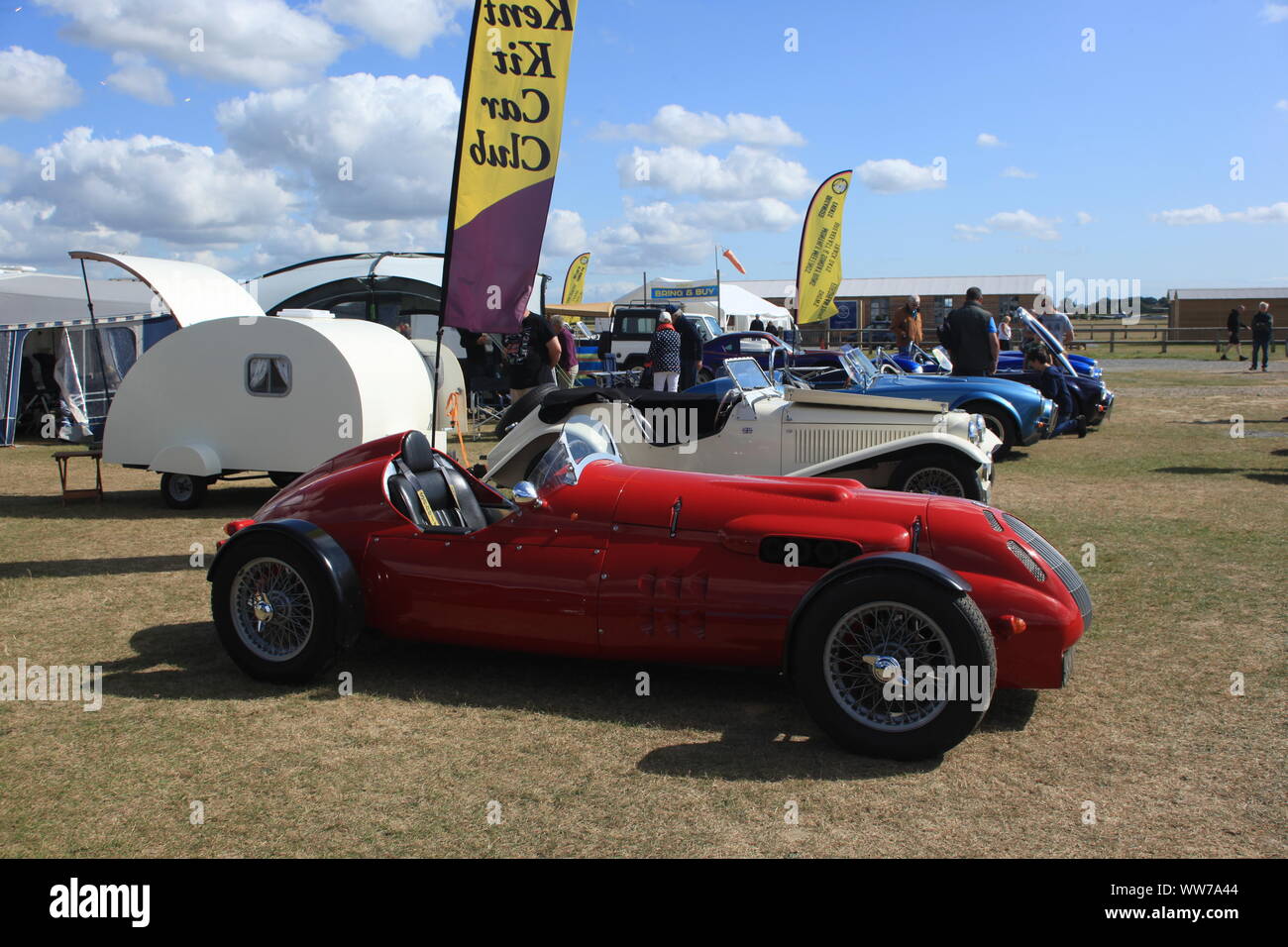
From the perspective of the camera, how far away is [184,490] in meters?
10.9

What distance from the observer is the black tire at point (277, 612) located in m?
5.05

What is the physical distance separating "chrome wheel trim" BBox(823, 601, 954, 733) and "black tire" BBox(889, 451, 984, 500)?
500 centimetres

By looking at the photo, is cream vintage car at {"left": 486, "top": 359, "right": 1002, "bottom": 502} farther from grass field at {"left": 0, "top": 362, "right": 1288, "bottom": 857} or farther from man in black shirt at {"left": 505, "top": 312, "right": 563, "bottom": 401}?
man in black shirt at {"left": 505, "top": 312, "right": 563, "bottom": 401}

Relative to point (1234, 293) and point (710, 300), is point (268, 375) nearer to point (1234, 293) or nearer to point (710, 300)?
point (710, 300)

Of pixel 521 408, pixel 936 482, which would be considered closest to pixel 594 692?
pixel 936 482

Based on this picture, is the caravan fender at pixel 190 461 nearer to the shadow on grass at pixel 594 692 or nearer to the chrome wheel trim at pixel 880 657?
the shadow on grass at pixel 594 692

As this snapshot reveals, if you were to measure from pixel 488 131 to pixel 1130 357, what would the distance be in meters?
34.6

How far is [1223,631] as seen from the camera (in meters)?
5.80

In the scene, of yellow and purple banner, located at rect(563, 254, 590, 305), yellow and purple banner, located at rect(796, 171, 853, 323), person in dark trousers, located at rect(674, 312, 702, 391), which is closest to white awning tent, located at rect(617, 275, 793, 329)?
yellow and purple banner, located at rect(563, 254, 590, 305)

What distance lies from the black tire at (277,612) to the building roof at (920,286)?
60939 mm

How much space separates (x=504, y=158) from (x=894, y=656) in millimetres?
6050

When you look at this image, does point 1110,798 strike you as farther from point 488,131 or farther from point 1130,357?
point 1130,357

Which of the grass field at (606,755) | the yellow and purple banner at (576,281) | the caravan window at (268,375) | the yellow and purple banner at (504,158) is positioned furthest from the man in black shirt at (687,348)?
the yellow and purple banner at (576,281)

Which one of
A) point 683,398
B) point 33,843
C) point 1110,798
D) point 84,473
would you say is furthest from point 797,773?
point 84,473
